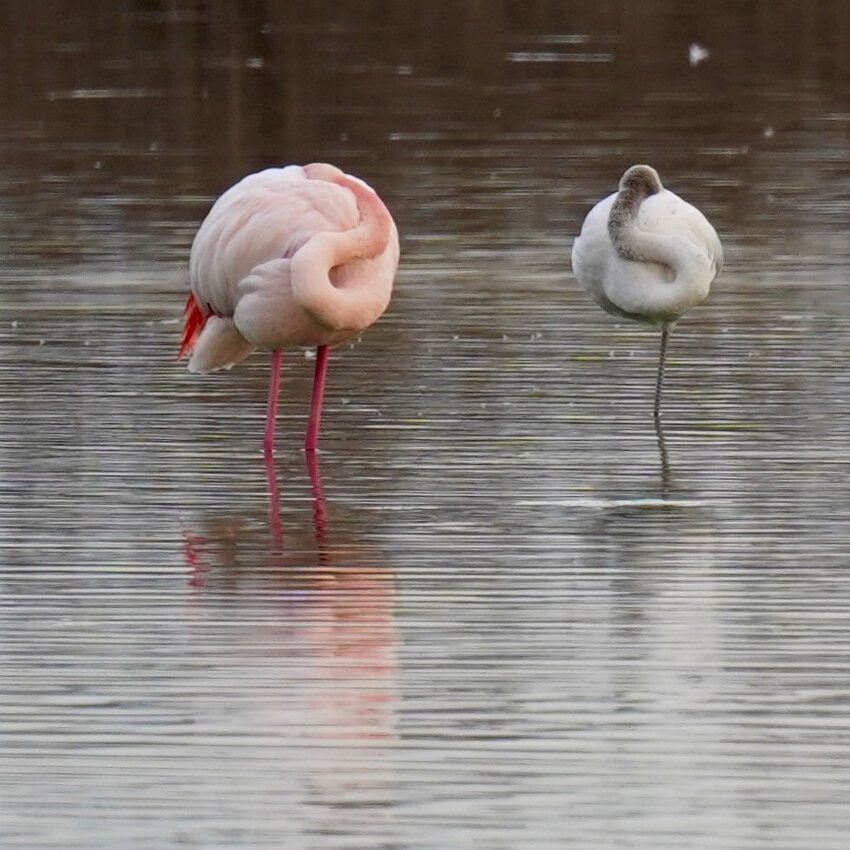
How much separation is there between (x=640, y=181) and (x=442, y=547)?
14.5 feet

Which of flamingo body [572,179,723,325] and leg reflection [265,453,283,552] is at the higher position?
flamingo body [572,179,723,325]

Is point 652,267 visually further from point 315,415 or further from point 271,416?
point 271,416

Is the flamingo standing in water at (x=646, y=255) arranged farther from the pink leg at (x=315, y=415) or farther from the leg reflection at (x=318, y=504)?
the leg reflection at (x=318, y=504)

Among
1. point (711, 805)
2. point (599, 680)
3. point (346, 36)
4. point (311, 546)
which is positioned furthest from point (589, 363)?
point (346, 36)

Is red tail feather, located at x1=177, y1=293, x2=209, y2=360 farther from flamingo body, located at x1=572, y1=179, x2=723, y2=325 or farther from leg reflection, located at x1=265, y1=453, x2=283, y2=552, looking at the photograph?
flamingo body, located at x1=572, y1=179, x2=723, y2=325

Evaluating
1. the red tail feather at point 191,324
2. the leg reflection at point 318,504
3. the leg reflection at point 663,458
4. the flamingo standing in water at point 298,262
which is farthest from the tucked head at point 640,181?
the leg reflection at point 318,504

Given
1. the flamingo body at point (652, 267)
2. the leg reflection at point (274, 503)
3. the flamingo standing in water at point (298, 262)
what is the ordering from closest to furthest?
the leg reflection at point (274, 503)
the flamingo standing in water at point (298, 262)
the flamingo body at point (652, 267)

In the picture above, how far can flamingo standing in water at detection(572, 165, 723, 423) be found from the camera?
1179cm

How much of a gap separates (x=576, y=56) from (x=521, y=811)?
2620cm

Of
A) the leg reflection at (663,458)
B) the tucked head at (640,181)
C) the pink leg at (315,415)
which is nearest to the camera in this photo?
the leg reflection at (663,458)

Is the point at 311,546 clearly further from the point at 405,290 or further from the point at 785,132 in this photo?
the point at 785,132

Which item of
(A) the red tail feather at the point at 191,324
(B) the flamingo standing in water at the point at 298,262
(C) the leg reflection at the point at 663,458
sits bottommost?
(C) the leg reflection at the point at 663,458

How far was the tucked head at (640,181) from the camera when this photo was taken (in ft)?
40.5

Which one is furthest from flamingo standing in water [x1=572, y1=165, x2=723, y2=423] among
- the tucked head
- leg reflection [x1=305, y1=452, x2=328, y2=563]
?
leg reflection [x1=305, y1=452, x2=328, y2=563]
